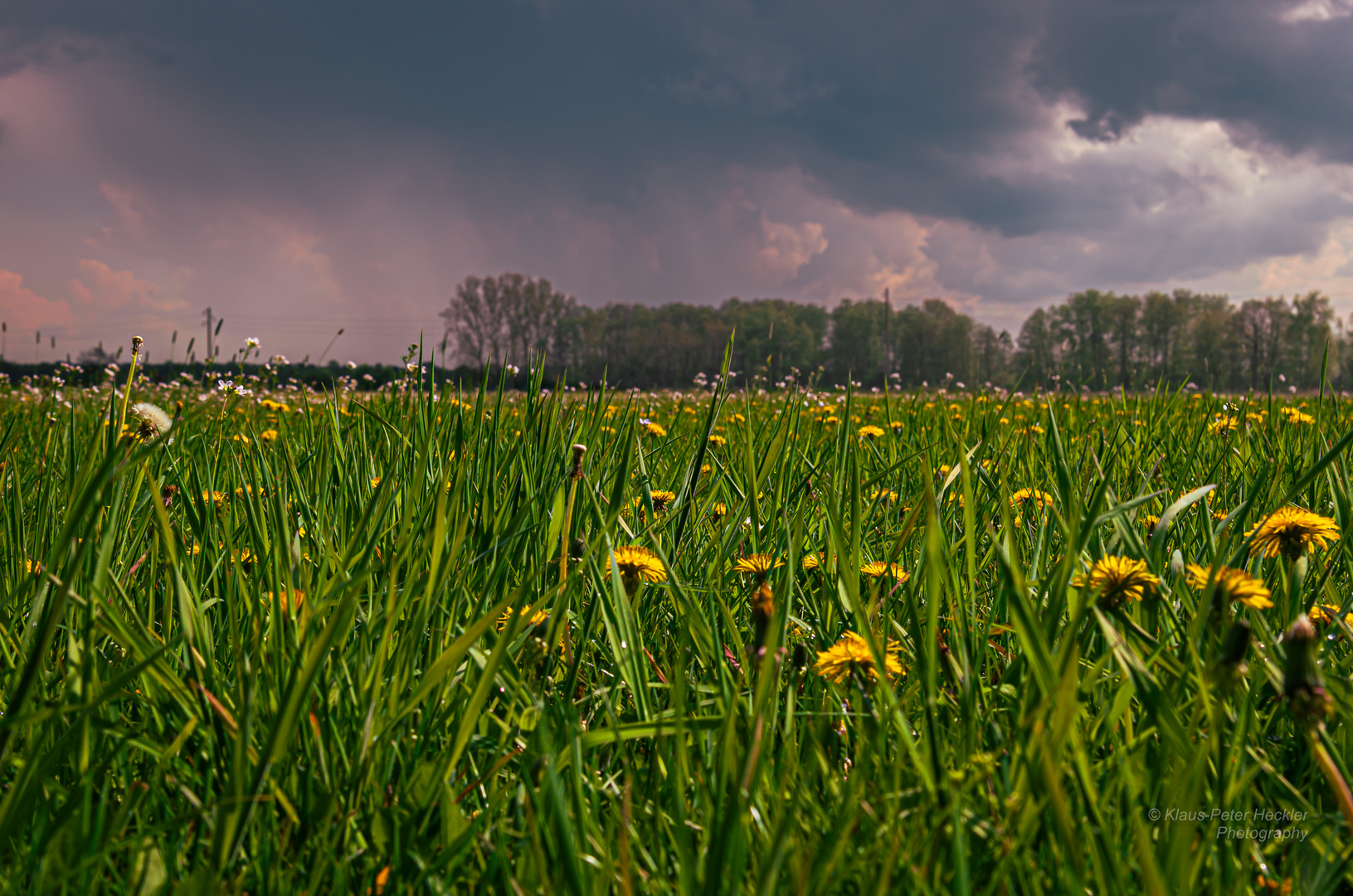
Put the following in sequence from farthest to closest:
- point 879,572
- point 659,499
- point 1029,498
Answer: point 1029,498 < point 659,499 < point 879,572

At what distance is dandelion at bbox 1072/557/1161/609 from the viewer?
36.6 inches

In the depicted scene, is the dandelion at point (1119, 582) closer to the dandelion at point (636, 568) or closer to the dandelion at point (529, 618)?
the dandelion at point (636, 568)

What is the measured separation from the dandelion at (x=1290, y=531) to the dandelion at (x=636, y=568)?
0.96 metres

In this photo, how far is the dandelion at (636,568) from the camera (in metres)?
1.14

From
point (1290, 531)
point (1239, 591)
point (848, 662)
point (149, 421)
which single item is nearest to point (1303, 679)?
point (1239, 591)

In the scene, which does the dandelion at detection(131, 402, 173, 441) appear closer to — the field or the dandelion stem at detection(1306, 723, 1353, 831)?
the field

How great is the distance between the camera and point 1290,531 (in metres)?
1.11

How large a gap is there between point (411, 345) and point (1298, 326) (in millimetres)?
98944

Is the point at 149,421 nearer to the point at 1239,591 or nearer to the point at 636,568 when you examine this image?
the point at 636,568

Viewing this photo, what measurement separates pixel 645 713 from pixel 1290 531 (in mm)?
1111

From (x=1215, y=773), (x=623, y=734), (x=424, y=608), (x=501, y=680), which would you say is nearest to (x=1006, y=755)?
(x=1215, y=773)

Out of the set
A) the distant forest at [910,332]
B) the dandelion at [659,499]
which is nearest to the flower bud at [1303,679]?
the dandelion at [659,499]

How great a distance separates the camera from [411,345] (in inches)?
89.9

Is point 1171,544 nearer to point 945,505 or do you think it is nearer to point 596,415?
point 945,505
